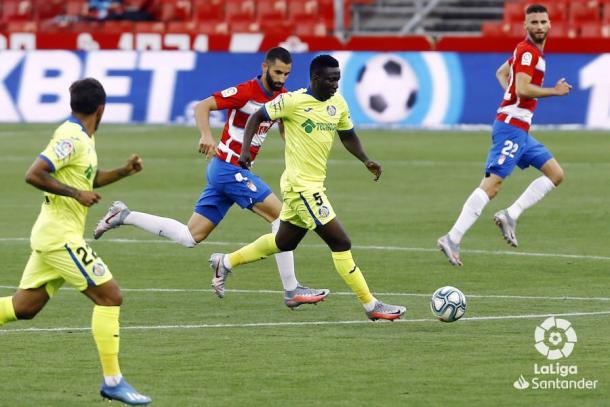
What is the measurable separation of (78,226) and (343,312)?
3664 millimetres

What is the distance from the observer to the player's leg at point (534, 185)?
14938mm

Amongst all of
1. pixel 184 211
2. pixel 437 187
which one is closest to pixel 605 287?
pixel 184 211

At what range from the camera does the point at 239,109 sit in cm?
1266

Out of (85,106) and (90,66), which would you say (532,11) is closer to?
(85,106)

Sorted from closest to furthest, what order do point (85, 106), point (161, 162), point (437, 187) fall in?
point (85, 106), point (437, 187), point (161, 162)

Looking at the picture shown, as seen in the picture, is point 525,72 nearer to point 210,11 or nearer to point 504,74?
point 504,74

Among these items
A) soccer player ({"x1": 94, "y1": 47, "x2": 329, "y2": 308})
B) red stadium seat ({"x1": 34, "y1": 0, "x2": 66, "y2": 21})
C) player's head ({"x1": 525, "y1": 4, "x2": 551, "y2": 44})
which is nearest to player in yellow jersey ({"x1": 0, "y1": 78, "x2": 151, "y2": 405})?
soccer player ({"x1": 94, "y1": 47, "x2": 329, "y2": 308})

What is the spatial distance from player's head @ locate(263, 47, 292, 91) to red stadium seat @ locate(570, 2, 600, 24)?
24.2 meters

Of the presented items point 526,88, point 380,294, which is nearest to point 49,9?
point 526,88

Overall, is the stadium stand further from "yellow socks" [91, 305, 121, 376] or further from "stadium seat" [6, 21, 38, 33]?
"yellow socks" [91, 305, 121, 376]

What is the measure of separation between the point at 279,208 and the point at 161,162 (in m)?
13.1

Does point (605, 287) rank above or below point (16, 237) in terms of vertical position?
above

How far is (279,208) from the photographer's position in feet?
41.6

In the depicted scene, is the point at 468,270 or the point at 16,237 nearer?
the point at 468,270
